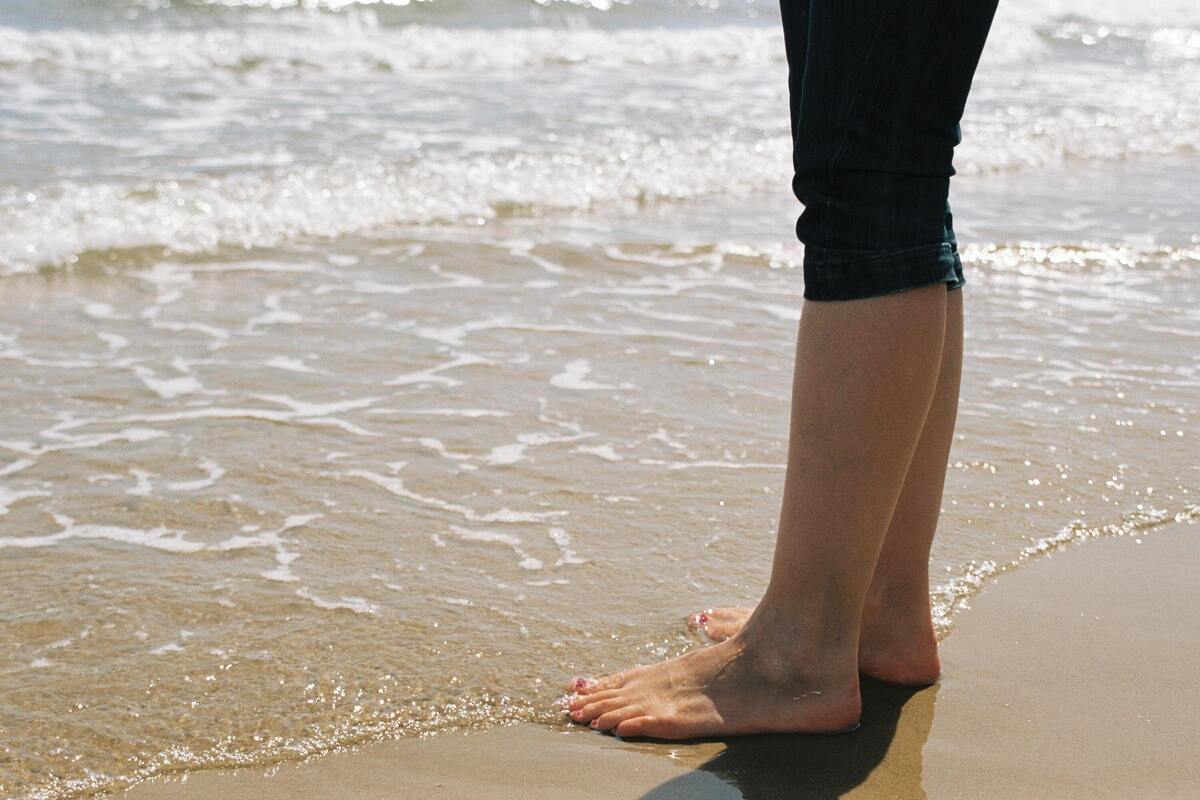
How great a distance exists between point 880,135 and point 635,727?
2.95ft

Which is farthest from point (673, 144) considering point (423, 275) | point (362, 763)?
point (362, 763)

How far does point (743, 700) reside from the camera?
6.33 ft

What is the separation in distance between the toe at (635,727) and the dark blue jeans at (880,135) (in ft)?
2.18

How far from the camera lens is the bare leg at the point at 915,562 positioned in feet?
6.36

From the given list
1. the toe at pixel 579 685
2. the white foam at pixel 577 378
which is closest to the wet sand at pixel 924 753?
the toe at pixel 579 685

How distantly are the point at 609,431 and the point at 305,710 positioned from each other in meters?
1.49

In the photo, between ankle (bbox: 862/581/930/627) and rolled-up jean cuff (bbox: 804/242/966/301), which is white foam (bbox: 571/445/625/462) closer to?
ankle (bbox: 862/581/930/627)

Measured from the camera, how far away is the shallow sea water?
2188 millimetres

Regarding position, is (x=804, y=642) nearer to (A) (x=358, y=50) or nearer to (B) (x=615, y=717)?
(B) (x=615, y=717)

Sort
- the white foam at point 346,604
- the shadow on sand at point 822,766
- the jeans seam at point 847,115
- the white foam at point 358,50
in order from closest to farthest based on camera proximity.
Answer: the jeans seam at point 847,115 → the shadow on sand at point 822,766 → the white foam at point 346,604 → the white foam at point 358,50

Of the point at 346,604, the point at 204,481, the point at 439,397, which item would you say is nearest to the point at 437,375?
the point at 439,397

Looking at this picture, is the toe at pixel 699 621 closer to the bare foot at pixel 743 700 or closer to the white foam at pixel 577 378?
the bare foot at pixel 743 700

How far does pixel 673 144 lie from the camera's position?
25.1 ft

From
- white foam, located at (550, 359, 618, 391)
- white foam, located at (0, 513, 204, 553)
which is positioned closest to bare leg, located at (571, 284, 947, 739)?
white foam, located at (0, 513, 204, 553)
